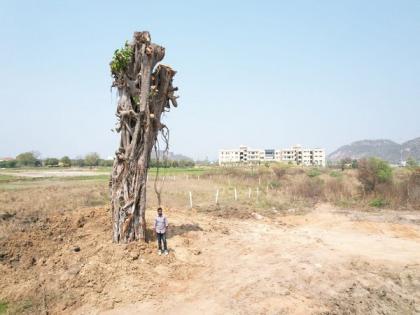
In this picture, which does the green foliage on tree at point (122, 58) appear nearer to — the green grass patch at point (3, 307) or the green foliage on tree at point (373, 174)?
the green grass patch at point (3, 307)

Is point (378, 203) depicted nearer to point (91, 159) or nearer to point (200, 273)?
point (200, 273)

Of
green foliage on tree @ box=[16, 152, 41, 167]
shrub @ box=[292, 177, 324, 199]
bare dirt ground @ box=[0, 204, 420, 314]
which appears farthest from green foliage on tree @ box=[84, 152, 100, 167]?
bare dirt ground @ box=[0, 204, 420, 314]

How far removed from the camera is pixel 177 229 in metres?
13.4

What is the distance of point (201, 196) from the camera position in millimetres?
28875

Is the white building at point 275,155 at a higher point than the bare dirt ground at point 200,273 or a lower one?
higher

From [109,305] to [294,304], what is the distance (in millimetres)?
4213

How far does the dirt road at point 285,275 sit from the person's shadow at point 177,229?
0.32 metres

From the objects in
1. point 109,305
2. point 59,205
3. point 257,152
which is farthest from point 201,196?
point 257,152

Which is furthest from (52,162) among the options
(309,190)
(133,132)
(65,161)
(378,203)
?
(133,132)

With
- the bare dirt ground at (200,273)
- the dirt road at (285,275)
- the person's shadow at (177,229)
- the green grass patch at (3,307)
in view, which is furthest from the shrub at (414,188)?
the green grass patch at (3,307)

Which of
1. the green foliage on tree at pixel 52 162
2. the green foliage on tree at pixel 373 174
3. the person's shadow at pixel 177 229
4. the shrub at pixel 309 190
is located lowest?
the person's shadow at pixel 177 229

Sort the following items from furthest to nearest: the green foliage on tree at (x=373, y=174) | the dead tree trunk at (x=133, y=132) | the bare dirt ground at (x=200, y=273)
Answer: the green foliage on tree at (x=373, y=174) < the dead tree trunk at (x=133, y=132) < the bare dirt ground at (x=200, y=273)

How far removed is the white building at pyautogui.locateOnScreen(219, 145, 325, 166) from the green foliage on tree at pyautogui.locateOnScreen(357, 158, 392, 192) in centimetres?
10807

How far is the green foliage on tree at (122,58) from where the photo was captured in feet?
37.0
